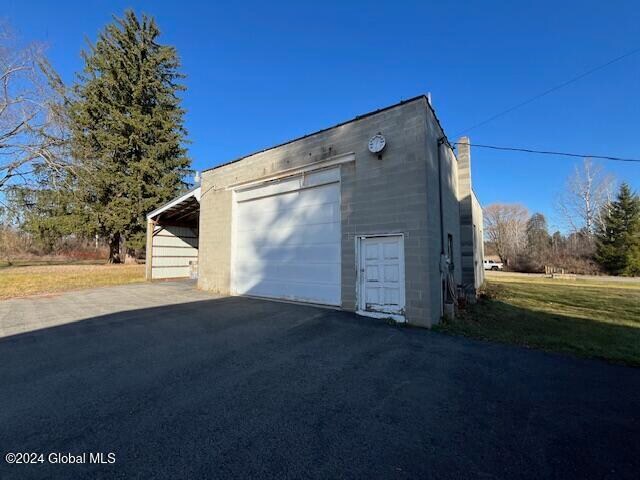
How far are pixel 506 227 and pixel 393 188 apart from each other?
46.2 metres

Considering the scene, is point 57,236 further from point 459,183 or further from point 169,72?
point 459,183

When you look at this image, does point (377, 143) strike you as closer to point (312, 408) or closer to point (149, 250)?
point (312, 408)

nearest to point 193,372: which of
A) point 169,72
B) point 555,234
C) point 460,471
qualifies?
point 460,471

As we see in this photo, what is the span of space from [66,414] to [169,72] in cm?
2901

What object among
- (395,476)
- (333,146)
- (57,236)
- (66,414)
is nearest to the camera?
(395,476)

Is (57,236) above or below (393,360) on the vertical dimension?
above

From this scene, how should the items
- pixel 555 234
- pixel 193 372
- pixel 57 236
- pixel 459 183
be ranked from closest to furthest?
pixel 193 372 → pixel 459 183 → pixel 57 236 → pixel 555 234

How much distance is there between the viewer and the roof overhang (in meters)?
12.6

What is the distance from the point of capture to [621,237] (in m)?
25.9

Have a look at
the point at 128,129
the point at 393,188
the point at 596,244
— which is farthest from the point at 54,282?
the point at 596,244

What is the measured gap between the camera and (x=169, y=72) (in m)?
24.6

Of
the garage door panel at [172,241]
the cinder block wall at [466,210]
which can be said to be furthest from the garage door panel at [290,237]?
the garage door panel at [172,241]

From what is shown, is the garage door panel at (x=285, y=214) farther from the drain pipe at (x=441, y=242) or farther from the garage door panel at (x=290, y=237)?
the drain pipe at (x=441, y=242)

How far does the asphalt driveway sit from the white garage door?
2.75 m
